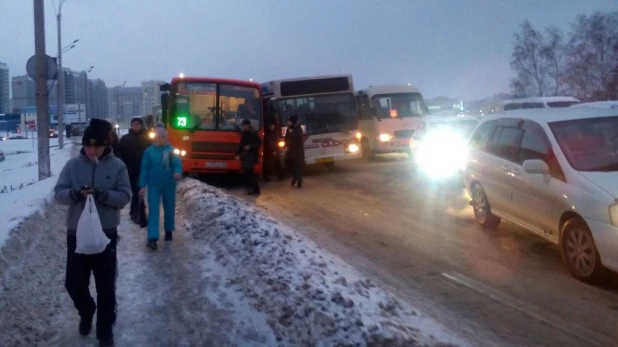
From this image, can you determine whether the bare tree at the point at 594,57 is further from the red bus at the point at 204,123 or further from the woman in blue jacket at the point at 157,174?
the woman in blue jacket at the point at 157,174

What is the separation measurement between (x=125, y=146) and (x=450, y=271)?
19.2 ft

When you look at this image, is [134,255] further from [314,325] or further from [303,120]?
[303,120]

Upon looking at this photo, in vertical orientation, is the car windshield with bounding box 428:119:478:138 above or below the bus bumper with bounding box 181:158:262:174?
above

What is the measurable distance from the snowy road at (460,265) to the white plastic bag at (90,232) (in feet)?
10.8

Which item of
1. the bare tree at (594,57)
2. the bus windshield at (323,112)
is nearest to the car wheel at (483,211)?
the bus windshield at (323,112)

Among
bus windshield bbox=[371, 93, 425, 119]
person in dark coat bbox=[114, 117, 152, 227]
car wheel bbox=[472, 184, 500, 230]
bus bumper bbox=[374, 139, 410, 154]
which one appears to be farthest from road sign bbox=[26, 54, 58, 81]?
bus bumper bbox=[374, 139, 410, 154]

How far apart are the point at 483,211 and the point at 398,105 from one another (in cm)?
1508

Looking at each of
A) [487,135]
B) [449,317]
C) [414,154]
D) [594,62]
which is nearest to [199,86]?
[414,154]

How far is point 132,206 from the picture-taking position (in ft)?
39.4

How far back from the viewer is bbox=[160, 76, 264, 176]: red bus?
1894cm

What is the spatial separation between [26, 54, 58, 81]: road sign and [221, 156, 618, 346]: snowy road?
649 centimetres

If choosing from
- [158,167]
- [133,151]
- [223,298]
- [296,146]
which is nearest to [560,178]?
[223,298]

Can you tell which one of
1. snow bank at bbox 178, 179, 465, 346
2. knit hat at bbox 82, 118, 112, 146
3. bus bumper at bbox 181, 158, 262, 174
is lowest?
snow bank at bbox 178, 179, 465, 346

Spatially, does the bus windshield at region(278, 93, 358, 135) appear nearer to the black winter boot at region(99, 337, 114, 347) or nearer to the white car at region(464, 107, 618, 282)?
the white car at region(464, 107, 618, 282)
